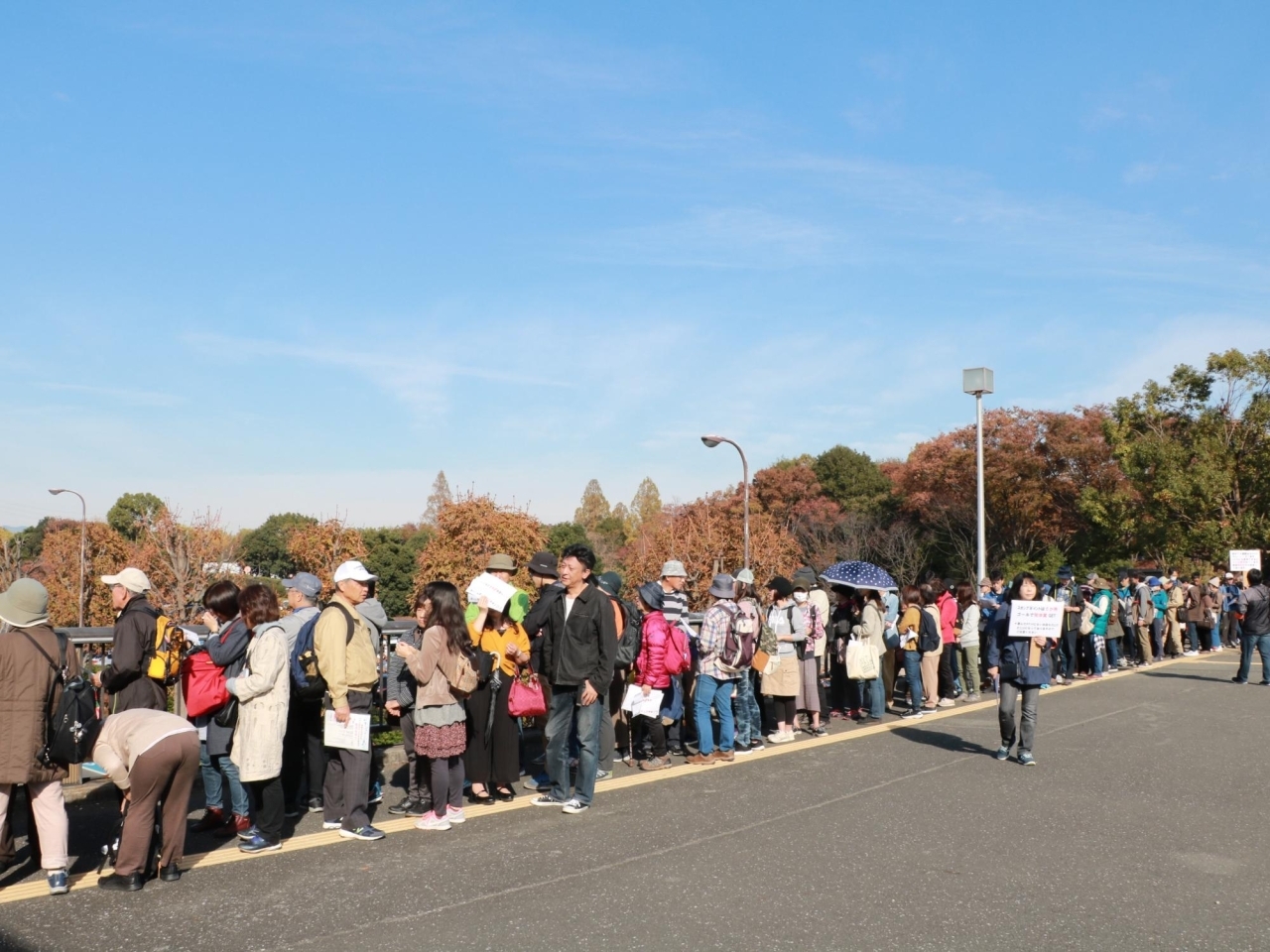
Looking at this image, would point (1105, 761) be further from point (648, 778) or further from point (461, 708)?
point (461, 708)

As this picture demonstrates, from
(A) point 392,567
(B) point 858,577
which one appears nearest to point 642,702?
(B) point 858,577

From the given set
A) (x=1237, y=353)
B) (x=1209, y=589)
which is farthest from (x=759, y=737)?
(x=1237, y=353)

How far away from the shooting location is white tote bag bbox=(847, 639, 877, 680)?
1142 centimetres

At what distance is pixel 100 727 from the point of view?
5.82m

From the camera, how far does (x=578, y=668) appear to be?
24.5 ft

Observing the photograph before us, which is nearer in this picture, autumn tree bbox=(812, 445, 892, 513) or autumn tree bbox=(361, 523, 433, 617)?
autumn tree bbox=(361, 523, 433, 617)

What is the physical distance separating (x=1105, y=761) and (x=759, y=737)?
3258 mm

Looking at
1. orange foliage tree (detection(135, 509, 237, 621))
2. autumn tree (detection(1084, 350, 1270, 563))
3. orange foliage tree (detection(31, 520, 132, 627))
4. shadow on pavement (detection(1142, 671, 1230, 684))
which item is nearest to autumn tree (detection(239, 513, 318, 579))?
orange foliage tree (detection(31, 520, 132, 627))

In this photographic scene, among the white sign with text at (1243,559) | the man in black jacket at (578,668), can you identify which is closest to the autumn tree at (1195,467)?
the white sign with text at (1243,559)

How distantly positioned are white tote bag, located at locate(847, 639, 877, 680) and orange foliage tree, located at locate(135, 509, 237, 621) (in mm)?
28208

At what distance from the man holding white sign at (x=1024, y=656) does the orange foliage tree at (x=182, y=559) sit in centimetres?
3037

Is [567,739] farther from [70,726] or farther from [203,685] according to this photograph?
[70,726]

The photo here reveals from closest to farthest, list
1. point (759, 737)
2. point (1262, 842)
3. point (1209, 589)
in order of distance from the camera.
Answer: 1. point (1262, 842)
2. point (759, 737)
3. point (1209, 589)

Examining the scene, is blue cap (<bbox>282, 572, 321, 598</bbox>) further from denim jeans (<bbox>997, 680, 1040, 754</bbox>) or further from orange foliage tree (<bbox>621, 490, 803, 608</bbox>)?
orange foliage tree (<bbox>621, 490, 803, 608</bbox>)
